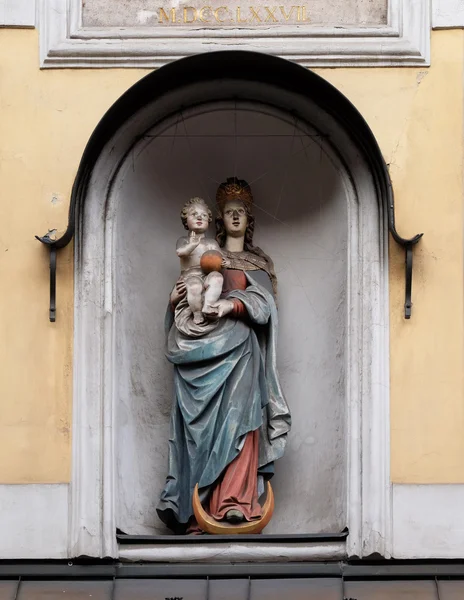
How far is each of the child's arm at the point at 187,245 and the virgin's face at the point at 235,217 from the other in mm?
239

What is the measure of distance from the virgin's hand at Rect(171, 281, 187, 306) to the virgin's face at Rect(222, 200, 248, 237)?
477mm

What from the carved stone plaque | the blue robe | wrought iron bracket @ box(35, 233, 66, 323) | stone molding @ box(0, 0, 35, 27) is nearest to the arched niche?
wrought iron bracket @ box(35, 233, 66, 323)

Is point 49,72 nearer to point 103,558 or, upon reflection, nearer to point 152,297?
point 152,297

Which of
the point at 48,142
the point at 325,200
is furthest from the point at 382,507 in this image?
the point at 48,142

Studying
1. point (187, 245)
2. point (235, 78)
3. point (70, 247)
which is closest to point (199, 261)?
point (187, 245)

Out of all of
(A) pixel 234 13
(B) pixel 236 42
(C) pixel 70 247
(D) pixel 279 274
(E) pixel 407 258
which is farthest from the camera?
(D) pixel 279 274

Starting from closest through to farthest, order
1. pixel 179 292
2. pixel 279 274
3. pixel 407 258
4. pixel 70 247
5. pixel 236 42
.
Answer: pixel 407 258 < pixel 70 247 < pixel 179 292 < pixel 236 42 < pixel 279 274

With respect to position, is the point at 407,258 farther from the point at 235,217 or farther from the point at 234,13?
the point at 234,13

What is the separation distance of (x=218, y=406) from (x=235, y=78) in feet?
5.39

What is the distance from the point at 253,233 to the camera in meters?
12.0

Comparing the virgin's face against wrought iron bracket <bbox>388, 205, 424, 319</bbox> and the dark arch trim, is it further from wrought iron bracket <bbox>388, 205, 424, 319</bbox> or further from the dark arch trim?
wrought iron bracket <bbox>388, 205, 424, 319</bbox>

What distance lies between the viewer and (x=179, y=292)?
11.6 m

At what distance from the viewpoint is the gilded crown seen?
39.0ft

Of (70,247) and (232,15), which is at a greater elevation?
(232,15)
